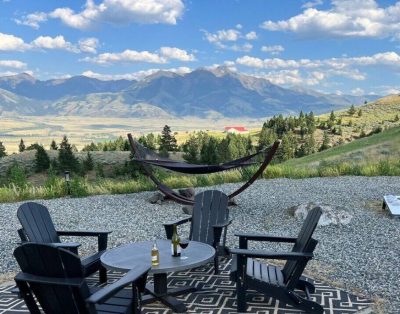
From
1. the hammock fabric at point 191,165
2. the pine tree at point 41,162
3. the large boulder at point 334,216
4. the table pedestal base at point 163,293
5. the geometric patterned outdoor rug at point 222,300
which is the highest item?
the hammock fabric at point 191,165

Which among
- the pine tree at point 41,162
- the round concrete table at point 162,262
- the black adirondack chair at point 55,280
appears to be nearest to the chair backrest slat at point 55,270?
the black adirondack chair at point 55,280

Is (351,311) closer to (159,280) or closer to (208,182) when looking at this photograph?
(159,280)

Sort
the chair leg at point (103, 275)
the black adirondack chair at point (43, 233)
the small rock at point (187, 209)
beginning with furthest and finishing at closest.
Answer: the small rock at point (187, 209), the chair leg at point (103, 275), the black adirondack chair at point (43, 233)

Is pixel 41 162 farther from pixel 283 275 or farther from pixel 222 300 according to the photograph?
pixel 283 275

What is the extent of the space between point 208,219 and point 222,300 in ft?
4.59

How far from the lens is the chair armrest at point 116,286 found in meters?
2.87

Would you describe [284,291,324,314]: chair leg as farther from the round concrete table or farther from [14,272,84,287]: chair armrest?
[14,272,84,287]: chair armrest

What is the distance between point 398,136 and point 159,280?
3278 centimetres

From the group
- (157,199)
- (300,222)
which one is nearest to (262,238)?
(300,222)

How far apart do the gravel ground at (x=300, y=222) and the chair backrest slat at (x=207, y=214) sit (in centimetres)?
111

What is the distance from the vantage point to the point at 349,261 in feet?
18.2

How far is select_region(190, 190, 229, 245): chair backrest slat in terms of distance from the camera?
17.8ft

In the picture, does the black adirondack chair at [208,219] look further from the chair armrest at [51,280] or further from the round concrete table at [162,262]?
the chair armrest at [51,280]

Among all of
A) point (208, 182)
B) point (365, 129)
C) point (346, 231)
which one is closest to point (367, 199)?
point (346, 231)
